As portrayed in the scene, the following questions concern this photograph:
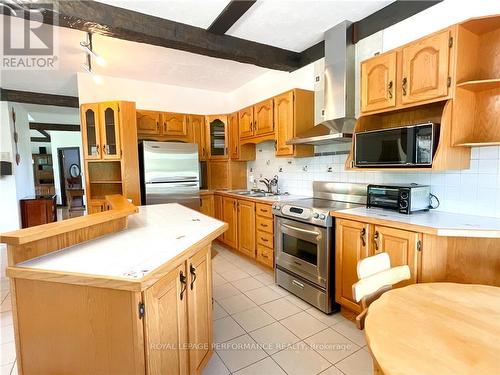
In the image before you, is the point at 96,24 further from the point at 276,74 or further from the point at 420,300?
the point at 420,300

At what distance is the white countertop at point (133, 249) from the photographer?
110 cm

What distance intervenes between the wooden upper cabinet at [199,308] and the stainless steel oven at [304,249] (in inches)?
43.3

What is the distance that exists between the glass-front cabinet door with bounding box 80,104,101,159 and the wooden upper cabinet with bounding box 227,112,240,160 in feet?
6.23

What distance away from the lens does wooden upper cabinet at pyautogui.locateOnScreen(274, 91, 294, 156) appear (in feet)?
10.3

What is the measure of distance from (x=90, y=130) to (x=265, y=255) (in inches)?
116

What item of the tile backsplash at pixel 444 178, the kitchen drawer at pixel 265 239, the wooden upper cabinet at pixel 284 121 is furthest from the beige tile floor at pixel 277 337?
the wooden upper cabinet at pixel 284 121

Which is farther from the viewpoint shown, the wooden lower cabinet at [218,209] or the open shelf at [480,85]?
the wooden lower cabinet at [218,209]

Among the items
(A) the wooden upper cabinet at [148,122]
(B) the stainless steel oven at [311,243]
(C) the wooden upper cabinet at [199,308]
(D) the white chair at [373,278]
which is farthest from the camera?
(A) the wooden upper cabinet at [148,122]

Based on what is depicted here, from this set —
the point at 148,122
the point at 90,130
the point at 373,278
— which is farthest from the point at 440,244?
the point at 90,130

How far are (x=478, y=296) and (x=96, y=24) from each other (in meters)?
3.00

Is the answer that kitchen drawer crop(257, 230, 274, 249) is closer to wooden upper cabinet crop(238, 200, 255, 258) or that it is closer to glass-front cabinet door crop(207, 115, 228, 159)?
wooden upper cabinet crop(238, 200, 255, 258)

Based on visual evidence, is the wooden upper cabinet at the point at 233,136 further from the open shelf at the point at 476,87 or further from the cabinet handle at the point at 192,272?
the cabinet handle at the point at 192,272

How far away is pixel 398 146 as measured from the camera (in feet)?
6.75

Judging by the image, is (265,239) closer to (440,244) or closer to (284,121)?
(284,121)
